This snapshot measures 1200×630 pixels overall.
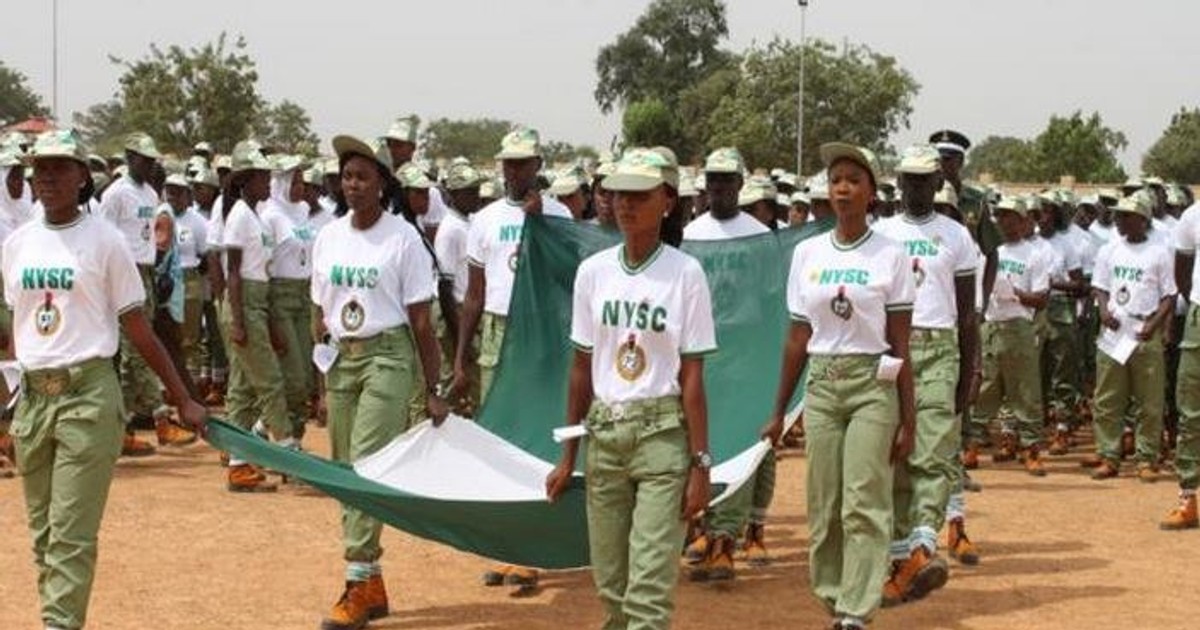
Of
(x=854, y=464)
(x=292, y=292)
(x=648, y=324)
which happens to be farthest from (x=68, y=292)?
Answer: (x=292, y=292)

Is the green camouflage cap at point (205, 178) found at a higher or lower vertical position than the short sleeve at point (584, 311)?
higher

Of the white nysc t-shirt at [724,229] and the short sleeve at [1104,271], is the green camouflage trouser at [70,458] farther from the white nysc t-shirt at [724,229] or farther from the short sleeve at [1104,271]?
the short sleeve at [1104,271]

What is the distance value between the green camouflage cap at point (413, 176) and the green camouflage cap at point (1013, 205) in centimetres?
520

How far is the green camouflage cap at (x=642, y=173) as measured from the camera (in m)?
6.18

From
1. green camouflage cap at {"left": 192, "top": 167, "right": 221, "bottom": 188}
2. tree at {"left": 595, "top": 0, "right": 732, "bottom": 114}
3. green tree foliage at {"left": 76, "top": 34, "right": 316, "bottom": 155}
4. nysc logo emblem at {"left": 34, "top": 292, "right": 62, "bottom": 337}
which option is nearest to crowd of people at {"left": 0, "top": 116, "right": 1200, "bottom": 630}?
nysc logo emblem at {"left": 34, "top": 292, "right": 62, "bottom": 337}

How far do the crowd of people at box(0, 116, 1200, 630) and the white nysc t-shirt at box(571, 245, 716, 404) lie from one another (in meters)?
0.01

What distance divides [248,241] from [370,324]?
4.46 metres

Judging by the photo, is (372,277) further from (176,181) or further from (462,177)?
(176,181)

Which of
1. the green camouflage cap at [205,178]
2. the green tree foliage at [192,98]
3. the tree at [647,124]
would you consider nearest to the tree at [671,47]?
the tree at [647,124]

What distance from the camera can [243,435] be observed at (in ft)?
23.4

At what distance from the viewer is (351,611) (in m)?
7.79

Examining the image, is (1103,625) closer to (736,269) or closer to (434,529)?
(736,269)

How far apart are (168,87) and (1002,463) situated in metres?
32.9

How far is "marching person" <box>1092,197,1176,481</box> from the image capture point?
12805mm
